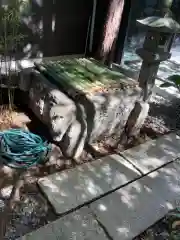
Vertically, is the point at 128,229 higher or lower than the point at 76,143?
lower

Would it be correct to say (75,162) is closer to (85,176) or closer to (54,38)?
(85,176)

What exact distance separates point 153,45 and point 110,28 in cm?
99

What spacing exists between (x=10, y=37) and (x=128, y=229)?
97.2 inches

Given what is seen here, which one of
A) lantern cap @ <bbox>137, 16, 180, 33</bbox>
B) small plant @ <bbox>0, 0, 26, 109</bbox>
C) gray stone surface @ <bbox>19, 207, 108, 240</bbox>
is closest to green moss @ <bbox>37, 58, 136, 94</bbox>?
small plant @ <bbox>0, 0, 26, 109</bbox>

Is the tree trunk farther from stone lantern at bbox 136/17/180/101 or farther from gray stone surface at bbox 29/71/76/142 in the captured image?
gray stone surface at bbox 29/71/76/142

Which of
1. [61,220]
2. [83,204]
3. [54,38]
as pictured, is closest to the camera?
[61,220]

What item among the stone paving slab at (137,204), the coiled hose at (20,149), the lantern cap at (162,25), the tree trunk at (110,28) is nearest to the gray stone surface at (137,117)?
the stone paving slab at (137,204)

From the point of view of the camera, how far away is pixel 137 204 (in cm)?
258

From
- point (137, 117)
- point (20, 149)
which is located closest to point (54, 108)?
point (20, 149)

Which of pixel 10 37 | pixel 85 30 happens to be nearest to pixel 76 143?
pixel 10 37

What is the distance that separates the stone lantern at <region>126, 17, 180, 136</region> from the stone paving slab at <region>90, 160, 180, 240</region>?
31.1 inches

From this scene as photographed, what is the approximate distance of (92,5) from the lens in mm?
4363

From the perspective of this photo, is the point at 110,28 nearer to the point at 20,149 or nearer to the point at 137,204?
the point at 20,149

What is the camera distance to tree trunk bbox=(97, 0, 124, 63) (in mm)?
3904
